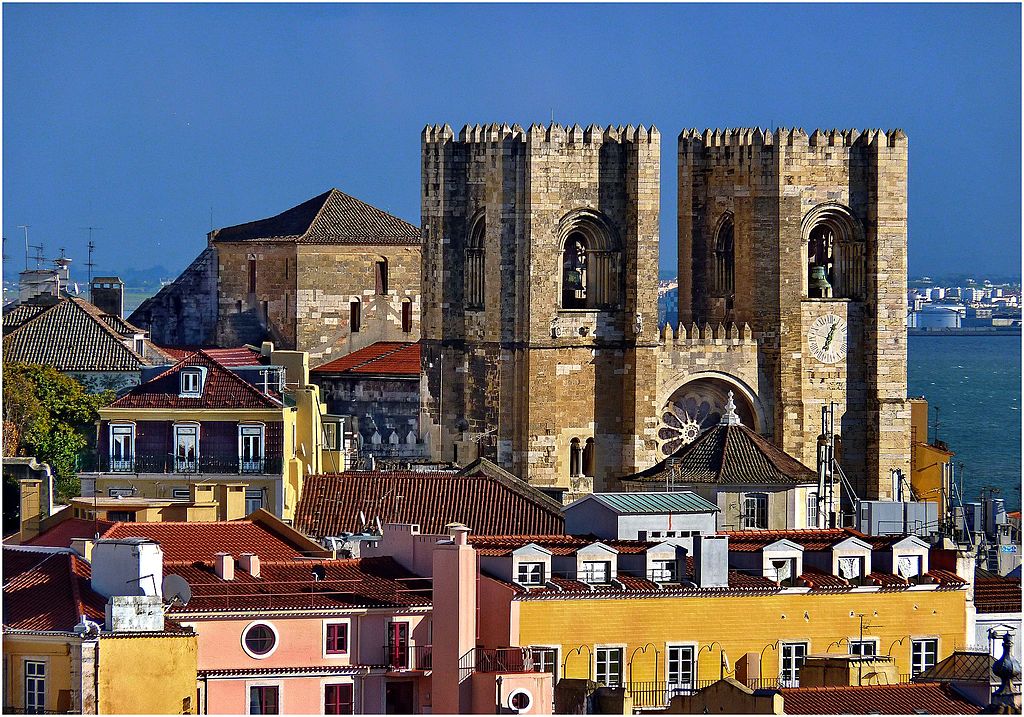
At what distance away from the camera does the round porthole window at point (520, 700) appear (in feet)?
157

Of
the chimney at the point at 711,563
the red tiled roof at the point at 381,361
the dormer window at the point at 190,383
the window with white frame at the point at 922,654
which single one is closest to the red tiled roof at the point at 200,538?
the chimney at the point at 711,563

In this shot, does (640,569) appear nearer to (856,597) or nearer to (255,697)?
(856,597)

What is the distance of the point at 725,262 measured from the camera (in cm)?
8819

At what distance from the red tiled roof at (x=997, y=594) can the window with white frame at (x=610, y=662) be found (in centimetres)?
723

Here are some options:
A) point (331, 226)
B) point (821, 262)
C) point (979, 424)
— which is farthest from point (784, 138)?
point (979, 424)

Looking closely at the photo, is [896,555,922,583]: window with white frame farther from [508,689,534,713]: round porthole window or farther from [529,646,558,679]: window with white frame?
[508,689,534,713]: round porthole window

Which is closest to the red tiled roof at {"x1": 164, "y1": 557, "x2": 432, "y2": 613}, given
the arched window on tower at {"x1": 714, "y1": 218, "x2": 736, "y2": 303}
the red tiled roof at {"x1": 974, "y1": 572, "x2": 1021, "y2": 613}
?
the red tiled roof at {"x1": 974, "y1": 572, "x2": 1021, "y2": 613}

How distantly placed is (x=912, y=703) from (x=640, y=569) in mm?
7773

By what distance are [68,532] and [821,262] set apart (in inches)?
1348

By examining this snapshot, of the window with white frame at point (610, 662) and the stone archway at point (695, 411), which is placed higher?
the stone archway at point (695, 411)

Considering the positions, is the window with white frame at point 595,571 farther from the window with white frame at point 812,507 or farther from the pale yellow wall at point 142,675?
the window with white frame at point 812,507

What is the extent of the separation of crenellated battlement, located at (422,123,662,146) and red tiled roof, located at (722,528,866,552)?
26396 mm

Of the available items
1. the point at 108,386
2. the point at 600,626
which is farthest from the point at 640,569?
the point at 108,386

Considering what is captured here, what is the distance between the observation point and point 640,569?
53.7m
